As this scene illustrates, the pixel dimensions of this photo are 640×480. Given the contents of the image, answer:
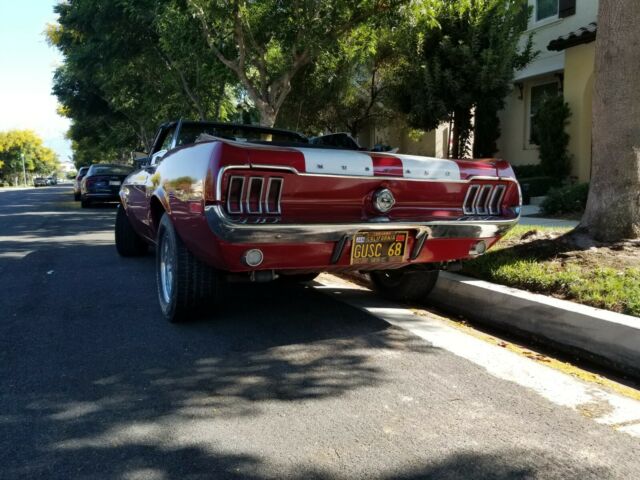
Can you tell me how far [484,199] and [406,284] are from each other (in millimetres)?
1091

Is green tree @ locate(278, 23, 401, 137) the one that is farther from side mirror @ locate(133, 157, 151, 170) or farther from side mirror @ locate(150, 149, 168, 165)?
side mirror @ locate(150, 149, 168, 165)

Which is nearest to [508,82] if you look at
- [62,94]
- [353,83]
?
[353,83]

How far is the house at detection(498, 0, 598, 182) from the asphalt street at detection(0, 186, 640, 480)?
34.2 feet

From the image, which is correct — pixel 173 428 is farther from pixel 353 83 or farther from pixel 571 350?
pixel 353 83

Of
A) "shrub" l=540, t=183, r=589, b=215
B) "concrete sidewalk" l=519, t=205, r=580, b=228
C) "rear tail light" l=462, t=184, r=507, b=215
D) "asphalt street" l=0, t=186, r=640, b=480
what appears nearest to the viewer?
"asphalt street" l=0, t=186, r=640, b=480

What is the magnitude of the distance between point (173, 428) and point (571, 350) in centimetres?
260

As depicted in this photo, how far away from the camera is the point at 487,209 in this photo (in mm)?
4238

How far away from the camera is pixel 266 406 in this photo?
2.86 metres

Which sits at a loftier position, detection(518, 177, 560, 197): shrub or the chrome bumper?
detection(518, 177, 560, 197): shrub

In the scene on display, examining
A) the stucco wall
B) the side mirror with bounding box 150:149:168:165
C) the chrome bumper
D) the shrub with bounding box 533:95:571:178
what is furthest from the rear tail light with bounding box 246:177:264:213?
the shrub with bounding box 533:95:571:178

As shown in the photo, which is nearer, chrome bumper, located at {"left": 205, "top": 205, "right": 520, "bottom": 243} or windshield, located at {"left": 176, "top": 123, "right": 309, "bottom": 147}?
chrome bumper, located at {"left": 205, "top": 205, "right": 520, "bottom": 243}

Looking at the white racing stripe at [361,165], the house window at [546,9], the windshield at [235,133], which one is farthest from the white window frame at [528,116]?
the white racing stripe at [361,165]

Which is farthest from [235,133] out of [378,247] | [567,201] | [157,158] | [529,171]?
[529,171]

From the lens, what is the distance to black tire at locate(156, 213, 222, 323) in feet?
12.8
